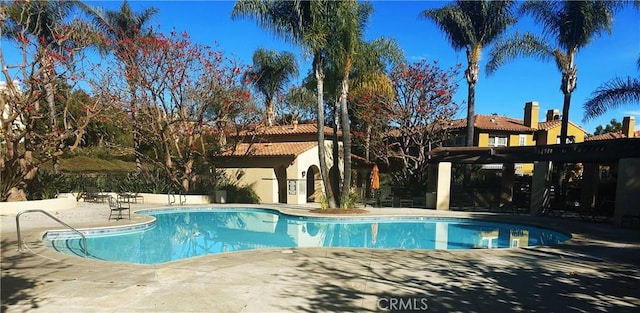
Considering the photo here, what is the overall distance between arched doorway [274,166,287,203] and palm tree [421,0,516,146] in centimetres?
1184

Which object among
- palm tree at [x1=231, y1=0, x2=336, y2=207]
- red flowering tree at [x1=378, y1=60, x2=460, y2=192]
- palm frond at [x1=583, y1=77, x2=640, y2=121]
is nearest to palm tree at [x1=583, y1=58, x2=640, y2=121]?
palm frond at [x1=583, y1=77, x2=640, y2=121]

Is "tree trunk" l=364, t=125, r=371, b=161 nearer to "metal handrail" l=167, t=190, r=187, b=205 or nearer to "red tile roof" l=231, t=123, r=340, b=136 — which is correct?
"red tile roof" l=231, t=123, r=340, b=136

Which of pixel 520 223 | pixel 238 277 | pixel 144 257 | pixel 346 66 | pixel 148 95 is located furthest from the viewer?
pixel 148 95

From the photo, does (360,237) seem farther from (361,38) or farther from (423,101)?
(423,101)

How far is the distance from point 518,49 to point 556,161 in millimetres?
7792

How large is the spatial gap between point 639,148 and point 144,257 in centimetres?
1782

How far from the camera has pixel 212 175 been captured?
979 inches

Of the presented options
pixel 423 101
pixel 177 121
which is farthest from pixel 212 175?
pixel 423 101

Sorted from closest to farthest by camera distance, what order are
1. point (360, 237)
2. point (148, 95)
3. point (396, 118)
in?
point (360, 237) < point (148, 95) < point (396, 118)

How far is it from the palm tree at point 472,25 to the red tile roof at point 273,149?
1015 cm

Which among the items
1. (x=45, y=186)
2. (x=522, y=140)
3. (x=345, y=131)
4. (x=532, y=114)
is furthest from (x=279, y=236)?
(x=532, y=114)

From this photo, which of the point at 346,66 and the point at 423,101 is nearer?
the point at 346,66

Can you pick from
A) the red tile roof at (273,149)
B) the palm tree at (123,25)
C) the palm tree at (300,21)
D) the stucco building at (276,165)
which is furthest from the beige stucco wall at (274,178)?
the palm tree at (123,25)

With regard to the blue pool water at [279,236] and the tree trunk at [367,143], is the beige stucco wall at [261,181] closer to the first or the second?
the blue pool water at [279,236]
